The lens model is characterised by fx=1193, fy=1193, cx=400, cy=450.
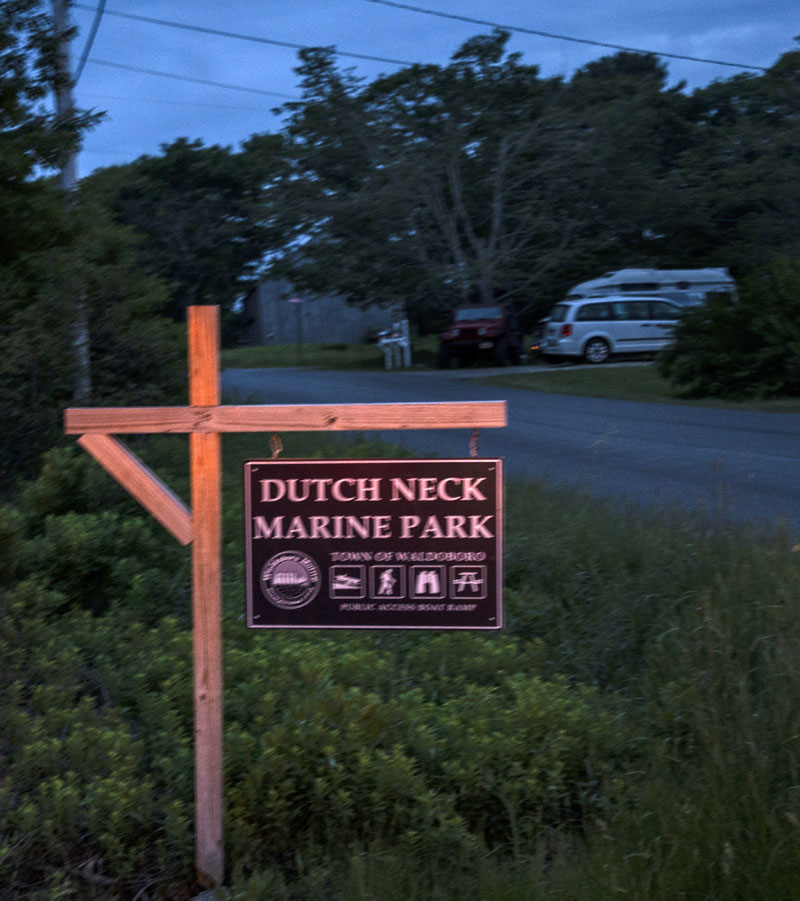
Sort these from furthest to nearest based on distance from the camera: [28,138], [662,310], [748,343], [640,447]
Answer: [662,310] < [748,343] < [640,447] < [28,138]

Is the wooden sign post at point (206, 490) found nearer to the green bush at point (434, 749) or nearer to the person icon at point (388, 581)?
the green bush at point (434, 749)

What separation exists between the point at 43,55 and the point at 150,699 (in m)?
7.19

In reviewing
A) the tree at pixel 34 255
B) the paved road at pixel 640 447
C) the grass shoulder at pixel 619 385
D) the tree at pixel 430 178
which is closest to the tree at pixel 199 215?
the tree at pixel 430 178

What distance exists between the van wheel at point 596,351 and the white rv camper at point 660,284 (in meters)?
3.06

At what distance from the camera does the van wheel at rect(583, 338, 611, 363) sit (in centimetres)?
3112

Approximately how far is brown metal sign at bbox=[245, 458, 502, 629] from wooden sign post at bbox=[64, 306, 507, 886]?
133mm

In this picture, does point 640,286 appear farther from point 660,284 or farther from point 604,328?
point 604,328

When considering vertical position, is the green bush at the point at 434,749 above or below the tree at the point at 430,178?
below

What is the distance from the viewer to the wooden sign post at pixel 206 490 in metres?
3.78

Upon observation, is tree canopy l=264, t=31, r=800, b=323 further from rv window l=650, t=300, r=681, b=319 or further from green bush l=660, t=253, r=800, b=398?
green bush l=660, t=253, r=800, b=398

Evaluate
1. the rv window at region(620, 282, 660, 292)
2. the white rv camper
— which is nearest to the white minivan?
the white rv camper

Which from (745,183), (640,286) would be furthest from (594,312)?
(745,183)

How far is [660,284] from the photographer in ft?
116

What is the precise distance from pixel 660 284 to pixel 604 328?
5.17 meters
